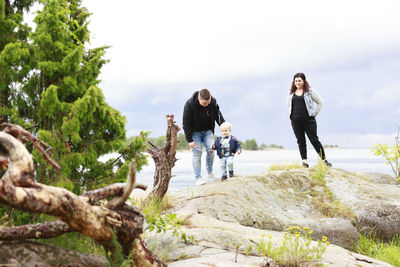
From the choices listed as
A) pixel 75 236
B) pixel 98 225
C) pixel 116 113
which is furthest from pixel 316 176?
pixel 98 225

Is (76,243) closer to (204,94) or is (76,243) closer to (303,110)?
(204,94)

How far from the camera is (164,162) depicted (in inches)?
334

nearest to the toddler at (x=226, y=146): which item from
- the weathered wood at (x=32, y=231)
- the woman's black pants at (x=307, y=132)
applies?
the woman's black pants at (x=307, y=132)

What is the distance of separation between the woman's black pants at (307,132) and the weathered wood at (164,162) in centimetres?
476

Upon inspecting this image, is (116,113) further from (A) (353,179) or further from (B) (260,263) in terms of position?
(A) (353,179)

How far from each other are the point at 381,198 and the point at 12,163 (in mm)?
10292

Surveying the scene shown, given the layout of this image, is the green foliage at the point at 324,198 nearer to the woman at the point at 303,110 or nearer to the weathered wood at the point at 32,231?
the woman at the point at 303,110

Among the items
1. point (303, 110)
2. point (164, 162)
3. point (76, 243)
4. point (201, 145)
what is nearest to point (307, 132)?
point (303, 110)

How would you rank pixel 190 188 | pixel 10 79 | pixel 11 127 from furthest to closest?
pixel 190 188, pixel 10 79, pixel 11 127

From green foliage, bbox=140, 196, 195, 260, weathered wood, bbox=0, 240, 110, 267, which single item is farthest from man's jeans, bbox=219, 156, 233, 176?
weathered wood, bbox=0, 240, 110, 267

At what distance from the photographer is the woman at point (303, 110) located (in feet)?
37.0

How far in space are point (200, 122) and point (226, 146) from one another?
972 millimetres

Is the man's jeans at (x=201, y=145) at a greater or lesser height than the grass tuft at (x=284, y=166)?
greater

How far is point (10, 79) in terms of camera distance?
5.58m
